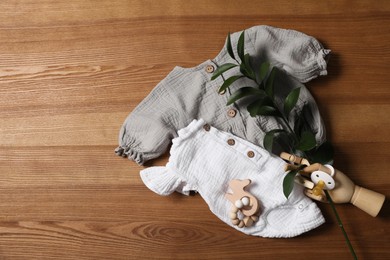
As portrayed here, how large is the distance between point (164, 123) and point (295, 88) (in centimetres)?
38

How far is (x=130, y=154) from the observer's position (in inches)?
42.6

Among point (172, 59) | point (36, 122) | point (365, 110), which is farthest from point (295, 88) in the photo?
point (36, 122)

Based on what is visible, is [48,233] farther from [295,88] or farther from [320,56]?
[320,56]

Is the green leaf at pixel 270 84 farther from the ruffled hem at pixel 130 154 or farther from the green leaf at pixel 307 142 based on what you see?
the ruffled hem at pixel 130 154

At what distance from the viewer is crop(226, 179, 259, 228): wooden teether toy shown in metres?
1.00

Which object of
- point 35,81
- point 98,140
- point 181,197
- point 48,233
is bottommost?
point 48,233

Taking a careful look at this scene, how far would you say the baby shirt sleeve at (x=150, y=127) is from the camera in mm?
1058

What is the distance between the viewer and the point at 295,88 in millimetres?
1051

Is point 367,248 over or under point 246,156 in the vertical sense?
under

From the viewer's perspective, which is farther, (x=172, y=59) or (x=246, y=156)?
(x=172, y=59)

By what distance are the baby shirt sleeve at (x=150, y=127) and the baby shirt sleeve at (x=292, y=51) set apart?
29 cm

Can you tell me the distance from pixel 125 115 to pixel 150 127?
112 millimetres

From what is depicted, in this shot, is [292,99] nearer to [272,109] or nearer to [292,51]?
[272,109]

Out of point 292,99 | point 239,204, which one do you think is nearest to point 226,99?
point 292,99
